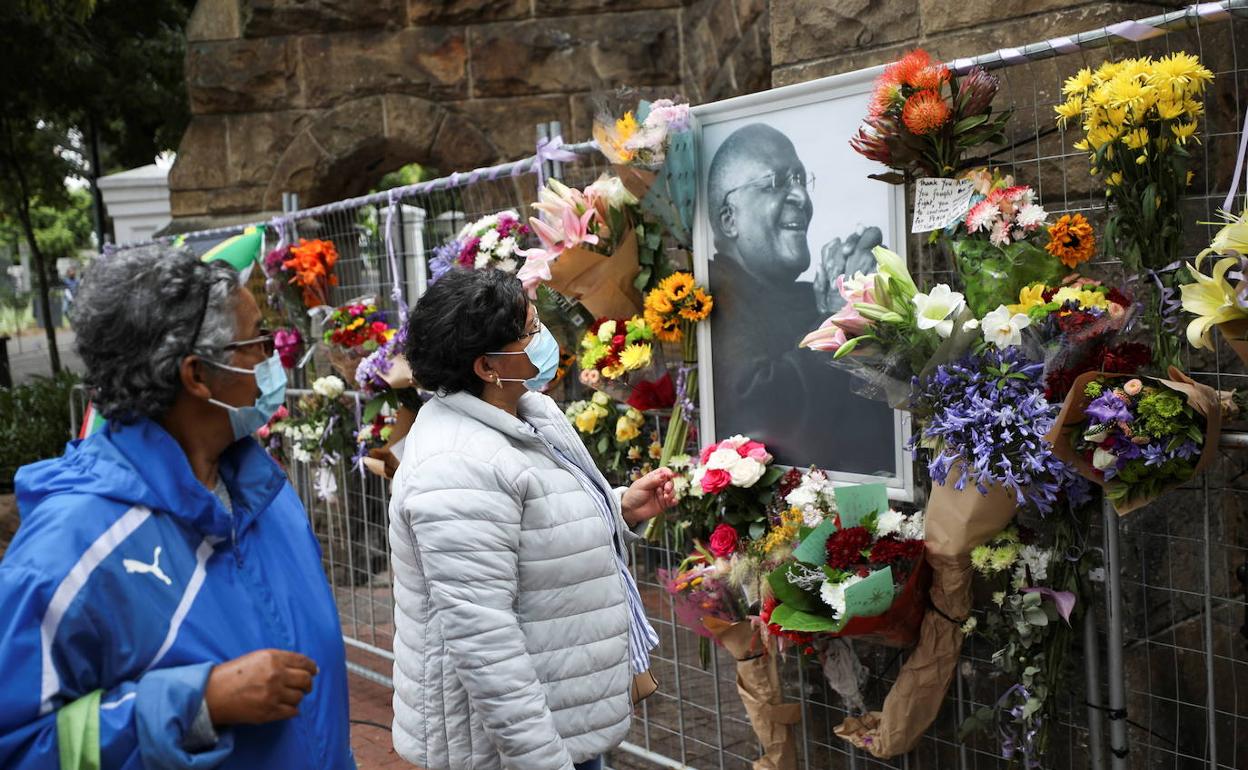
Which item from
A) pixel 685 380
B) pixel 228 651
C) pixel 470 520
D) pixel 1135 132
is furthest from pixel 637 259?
pixel 228 651

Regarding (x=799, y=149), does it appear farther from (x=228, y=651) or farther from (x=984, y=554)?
(x=228, y=651)

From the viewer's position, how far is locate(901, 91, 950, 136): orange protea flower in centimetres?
275

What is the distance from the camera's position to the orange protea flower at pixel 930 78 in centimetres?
275

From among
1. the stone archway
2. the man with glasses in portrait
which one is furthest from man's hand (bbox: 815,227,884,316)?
the stone archway

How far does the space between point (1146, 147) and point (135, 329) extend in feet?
6.33

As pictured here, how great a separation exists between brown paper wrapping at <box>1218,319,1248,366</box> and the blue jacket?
5.71 feet

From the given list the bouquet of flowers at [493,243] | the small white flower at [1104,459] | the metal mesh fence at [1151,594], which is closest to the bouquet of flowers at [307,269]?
the bouquet of flowers at [493,243]

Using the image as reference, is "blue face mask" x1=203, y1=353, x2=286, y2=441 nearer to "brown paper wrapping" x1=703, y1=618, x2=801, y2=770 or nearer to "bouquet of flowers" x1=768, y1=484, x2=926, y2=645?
"bouquet of flowers" x1=768, y1=484, x2=926, y2=645

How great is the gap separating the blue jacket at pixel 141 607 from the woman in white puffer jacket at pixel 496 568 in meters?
0.46

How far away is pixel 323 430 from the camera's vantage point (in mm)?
5793

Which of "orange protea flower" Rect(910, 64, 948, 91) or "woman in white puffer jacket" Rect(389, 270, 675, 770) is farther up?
"orange protea flower" Rect(910, 64, 948, 91)

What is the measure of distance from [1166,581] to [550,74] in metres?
5.49

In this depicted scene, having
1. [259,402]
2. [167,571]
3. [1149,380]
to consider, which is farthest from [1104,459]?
[167,571]

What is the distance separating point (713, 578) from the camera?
3389mm
